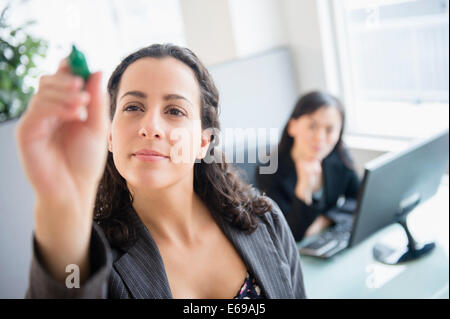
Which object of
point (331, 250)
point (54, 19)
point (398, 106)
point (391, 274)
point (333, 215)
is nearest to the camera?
point (391, 274)

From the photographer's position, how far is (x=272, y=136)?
2605 mm

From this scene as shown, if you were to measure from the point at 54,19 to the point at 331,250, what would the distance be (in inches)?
198

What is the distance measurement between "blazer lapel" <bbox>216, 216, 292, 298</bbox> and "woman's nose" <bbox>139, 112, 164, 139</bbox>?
1.15ft

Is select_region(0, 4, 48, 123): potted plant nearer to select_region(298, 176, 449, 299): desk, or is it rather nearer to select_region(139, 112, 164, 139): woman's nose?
select_region(298, 176, 449, 299): desk

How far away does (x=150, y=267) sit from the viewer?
926mm

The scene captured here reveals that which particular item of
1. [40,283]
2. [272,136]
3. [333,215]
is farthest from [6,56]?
[40,283]

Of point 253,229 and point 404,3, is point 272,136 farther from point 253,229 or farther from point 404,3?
point 253,229

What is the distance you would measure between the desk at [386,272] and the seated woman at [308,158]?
30 cm

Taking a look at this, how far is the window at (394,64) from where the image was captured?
258 centimetres

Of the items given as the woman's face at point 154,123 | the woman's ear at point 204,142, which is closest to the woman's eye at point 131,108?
the woman's face at point 154,123

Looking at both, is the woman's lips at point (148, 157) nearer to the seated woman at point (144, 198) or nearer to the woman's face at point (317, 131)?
the seated woman at point (144, 198)

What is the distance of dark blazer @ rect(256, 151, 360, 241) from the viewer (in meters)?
1.97

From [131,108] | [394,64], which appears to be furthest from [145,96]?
[394,64]

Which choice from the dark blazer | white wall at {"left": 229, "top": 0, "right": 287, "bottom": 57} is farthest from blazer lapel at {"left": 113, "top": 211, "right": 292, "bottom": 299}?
white wall at {"left": 229, "top": 0, "right": 287, "bottom": 57}
